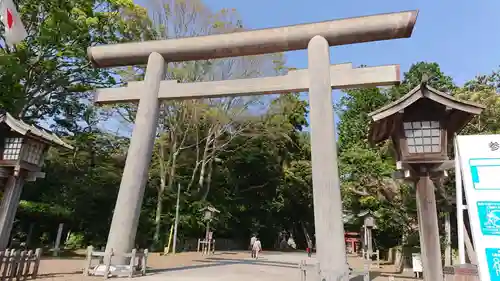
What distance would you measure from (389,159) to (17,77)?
20.6 m

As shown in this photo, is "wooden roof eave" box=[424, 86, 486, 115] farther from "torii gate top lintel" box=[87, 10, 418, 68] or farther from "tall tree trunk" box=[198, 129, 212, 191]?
"tall tree trunk" box=[198, 129, 212, 191]

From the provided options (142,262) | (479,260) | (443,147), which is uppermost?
(443,147)

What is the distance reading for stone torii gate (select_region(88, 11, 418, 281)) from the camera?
27.4 feet

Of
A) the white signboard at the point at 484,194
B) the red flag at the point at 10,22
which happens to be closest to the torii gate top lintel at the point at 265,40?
the red flag at the point at 10,22

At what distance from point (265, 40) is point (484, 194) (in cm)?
772

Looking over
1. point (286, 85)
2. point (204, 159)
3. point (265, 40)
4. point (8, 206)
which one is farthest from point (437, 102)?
point (204, 159)

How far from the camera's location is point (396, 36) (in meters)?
9.48

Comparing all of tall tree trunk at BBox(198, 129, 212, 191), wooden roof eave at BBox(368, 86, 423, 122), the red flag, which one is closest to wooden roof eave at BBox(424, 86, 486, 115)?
wooden roof eave at BBox(368, 86, 423, 122)

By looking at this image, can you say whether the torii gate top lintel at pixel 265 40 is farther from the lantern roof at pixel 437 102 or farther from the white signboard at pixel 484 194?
the white signboard at pixel 484 194

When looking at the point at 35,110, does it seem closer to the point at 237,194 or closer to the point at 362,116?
the point at 237,194

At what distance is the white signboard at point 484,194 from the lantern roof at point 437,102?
3.35m

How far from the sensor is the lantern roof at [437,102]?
7148mm

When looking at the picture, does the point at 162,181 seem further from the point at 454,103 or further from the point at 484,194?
the point at 484,194

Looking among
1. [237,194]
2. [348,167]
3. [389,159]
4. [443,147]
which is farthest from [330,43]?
[237,194]
